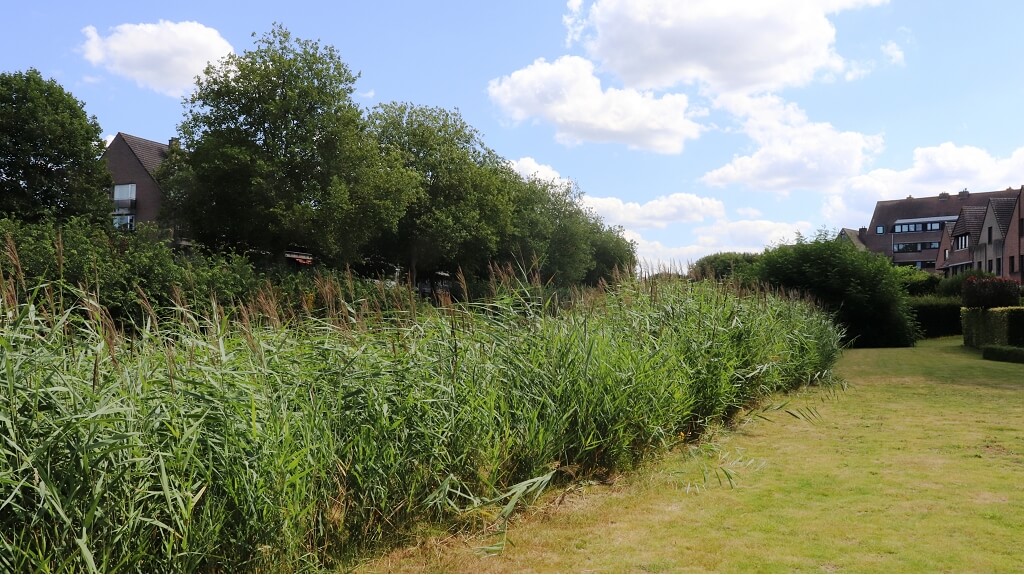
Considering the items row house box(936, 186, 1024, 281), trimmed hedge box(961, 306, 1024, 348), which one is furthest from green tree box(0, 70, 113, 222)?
row house box(936, 186, 1024, 281)

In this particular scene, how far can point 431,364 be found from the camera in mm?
4988

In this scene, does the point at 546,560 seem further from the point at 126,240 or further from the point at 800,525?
the point at 126,240

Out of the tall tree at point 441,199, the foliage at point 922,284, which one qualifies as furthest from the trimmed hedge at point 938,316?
the tall tree at point 441,199

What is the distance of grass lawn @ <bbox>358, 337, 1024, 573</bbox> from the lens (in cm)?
437

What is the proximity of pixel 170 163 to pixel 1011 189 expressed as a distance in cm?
7565

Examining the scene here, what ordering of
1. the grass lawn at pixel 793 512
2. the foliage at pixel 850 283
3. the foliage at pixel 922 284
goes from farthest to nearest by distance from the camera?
the foliage at pixel 922 284 → the foliage at pixel 850 283 → the grass lawn at pixel 793 512

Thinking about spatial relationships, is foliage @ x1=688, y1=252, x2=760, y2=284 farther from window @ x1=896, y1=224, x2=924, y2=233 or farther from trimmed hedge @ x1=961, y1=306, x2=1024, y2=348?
window @ x1=896, y1=224, x2=924, y2=233

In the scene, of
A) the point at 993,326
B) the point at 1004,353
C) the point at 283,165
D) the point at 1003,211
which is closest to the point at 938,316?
the point at 993,326

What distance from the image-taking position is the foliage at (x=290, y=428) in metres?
3.35

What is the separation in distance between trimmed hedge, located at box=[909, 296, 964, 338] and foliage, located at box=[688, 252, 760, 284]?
24.1 ft

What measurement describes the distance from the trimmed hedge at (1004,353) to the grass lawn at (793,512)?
39.9ft

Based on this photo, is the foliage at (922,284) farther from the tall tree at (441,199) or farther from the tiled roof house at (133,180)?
the tiled roof house at (133,180)

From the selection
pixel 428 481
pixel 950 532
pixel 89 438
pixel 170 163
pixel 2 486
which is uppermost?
pixel 170 163

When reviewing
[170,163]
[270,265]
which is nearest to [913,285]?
[270,265]
